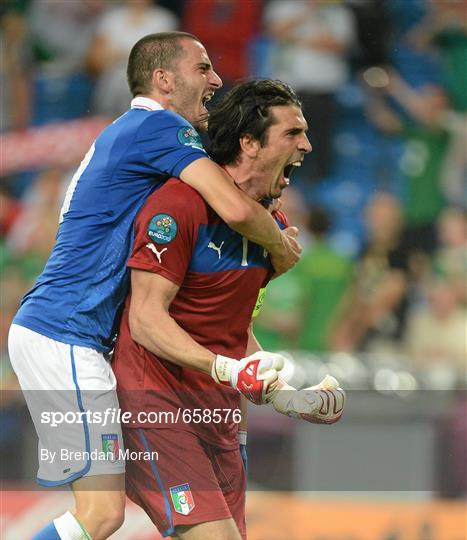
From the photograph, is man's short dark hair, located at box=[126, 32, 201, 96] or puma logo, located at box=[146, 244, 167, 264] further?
man's short dark hair, located at box=[126, 32, 201, 96]

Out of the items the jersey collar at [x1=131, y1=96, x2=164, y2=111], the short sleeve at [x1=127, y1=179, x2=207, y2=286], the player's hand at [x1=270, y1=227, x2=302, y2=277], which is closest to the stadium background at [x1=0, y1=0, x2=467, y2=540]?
the player's hand at [x1=270, y1=227, x2=302, y2=277]

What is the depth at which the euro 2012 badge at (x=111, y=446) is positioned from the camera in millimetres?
3994

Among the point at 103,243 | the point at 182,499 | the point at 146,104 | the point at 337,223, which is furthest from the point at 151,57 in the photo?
the point at 337,223

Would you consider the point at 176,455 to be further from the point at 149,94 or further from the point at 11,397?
the point at 11,397

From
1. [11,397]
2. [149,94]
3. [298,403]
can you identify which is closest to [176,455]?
[298,403]

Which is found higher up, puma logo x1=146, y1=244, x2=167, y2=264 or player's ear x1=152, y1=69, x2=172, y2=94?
player's ear x1=152, y1=69, x2=172, y2=94

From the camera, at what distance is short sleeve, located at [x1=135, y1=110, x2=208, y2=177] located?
400 centimetres

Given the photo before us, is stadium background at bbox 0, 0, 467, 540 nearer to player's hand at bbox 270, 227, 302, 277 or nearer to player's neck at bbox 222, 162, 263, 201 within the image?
player's hand at bbox 270, 227, 302, 277

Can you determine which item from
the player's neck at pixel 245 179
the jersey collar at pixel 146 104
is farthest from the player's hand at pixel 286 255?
the jersey collar at pixel 146 104

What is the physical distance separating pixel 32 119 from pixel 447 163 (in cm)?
298

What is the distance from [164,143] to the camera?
4.04 m

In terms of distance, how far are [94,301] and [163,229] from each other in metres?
0.38

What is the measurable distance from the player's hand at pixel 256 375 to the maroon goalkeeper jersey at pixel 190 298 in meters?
0.32

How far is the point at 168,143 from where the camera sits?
13.3 ft
